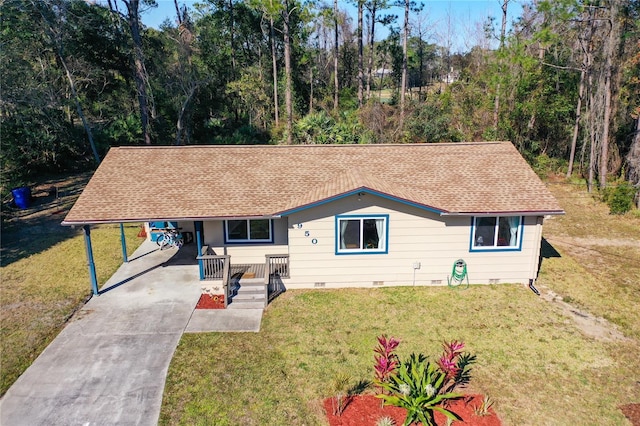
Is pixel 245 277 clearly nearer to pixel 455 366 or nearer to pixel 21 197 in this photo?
pixel 455 366

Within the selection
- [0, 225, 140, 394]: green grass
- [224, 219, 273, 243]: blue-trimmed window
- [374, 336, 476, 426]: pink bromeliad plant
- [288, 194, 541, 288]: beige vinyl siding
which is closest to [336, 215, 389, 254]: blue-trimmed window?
[288, 194, 541, 288]: beige vinyl siding

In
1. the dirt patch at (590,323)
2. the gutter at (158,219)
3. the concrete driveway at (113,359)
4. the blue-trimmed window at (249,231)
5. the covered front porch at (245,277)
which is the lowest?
the dirt patch at (590,323)

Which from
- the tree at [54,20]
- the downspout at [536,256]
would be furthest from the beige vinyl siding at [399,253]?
the tree at [54,20]

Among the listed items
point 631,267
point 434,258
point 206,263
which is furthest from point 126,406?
point 631,267

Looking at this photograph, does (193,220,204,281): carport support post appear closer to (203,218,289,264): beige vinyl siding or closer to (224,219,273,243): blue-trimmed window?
(203,218,289,264): beige vinyl siding

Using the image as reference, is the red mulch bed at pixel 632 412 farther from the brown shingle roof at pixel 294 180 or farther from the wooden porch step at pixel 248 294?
the wooden porch step at pixel 248 294

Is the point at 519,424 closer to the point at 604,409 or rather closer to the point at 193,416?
the point at 604,409
